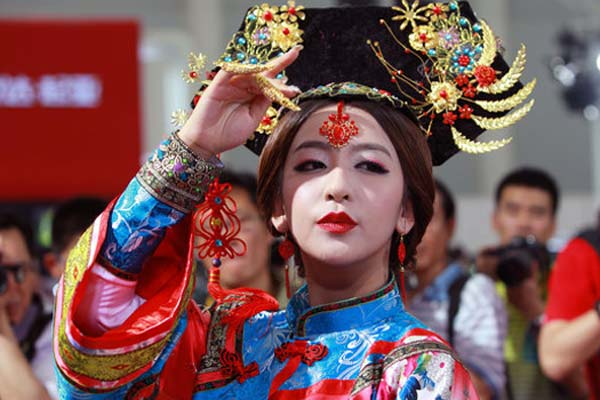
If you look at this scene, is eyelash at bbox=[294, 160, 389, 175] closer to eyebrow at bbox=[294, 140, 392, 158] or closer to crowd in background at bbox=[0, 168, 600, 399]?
eyebrow at bbox=[294, 140, 392, 158]

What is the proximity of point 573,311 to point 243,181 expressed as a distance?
1.03 m

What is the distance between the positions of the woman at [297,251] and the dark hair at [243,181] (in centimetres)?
142

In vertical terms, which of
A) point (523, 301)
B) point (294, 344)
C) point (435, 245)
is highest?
point (294, 344)

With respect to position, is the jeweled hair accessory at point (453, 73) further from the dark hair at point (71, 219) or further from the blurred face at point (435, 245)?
the dark hair at point (71, 219)

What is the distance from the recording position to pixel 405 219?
6.60 feet

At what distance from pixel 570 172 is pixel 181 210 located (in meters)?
7.95

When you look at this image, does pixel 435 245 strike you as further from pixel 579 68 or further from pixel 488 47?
pixel 579 68

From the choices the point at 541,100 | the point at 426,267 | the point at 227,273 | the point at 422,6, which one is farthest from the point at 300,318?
the point at 541,100

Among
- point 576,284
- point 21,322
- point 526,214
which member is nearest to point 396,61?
point 576,284

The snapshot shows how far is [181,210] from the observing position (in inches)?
71.4

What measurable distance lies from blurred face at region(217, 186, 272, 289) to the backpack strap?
1.75 feet

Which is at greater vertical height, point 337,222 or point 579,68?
point 337,222

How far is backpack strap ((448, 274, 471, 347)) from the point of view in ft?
11.4

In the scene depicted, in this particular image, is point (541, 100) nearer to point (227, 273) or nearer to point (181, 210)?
point (227, 273)
